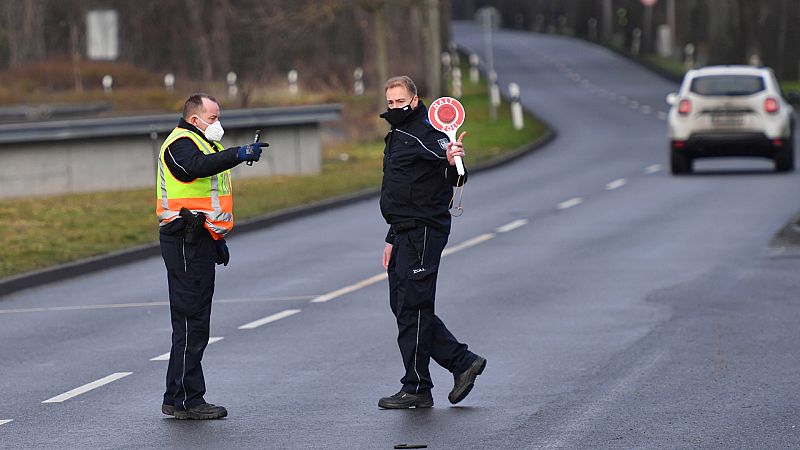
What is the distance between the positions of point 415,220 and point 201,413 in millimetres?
1499

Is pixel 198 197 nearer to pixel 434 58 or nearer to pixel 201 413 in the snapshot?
pixel 201 413

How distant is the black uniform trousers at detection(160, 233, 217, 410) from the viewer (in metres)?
9.39

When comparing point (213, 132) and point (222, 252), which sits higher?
point (213, 132)

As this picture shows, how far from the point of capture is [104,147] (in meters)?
27.5

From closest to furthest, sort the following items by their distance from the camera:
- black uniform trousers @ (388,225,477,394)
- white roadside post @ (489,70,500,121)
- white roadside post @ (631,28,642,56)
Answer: black uniform trousers @ (388,225,477,394) < white roadside post @ (489,70,500,121) < white roadside post @ (631,28,642,56)

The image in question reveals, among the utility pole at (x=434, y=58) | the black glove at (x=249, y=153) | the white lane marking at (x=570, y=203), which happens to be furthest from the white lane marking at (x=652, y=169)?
the black glove at (x=249, y=153)

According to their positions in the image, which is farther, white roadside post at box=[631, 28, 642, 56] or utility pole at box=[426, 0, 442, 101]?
white roadside post at box=[631, 28, 642, 56]

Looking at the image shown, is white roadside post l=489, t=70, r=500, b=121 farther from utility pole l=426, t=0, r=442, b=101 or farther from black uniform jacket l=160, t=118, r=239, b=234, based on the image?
black uniform jacket l=160, t=118, r=239, b=234

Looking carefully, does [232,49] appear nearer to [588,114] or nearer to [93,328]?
[588,114]

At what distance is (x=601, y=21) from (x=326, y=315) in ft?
302

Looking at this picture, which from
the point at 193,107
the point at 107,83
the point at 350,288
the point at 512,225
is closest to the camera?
the point at 193,107

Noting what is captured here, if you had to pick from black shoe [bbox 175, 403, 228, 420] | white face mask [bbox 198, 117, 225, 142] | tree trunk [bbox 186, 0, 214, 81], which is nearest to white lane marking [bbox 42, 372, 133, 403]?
black shoe [bbox 175, 403, 228, 420]

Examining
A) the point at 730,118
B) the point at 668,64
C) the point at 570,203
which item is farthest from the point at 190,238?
the point at 668,64

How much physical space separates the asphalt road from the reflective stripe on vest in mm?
1027
